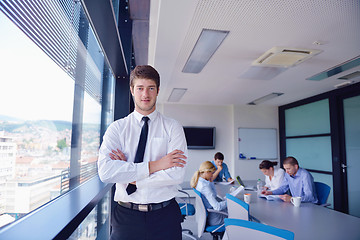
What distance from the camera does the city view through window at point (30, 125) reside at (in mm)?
1034

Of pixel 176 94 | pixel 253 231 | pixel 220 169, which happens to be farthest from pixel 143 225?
pixel 176 94

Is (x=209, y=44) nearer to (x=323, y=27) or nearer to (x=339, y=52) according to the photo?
(x=323, y=27)

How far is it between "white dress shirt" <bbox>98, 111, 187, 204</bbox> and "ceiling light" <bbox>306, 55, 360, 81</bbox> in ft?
12.2

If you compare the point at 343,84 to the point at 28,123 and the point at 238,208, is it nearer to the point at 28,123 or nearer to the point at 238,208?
the point at 238,208

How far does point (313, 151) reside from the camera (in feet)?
21.7

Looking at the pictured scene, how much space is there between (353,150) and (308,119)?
1663 mm

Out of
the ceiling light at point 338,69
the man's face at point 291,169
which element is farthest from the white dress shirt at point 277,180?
the ceiling light at point 338,69

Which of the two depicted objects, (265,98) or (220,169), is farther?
(265,98)

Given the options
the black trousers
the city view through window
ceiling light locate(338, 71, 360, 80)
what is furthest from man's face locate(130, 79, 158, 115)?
ceiling light locate(338, 71, 360, 80)

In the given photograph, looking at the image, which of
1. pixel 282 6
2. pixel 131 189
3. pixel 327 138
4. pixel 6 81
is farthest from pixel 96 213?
pixel 327 138

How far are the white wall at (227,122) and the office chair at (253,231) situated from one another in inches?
238

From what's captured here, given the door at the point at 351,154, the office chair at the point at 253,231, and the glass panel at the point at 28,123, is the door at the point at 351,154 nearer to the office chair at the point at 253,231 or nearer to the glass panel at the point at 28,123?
the office chair at the point at 253,231

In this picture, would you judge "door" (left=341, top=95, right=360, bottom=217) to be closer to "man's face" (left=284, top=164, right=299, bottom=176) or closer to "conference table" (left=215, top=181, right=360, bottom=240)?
"man's face" (left=284, top=164, right=299, bottom=176)

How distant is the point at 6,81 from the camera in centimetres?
103
